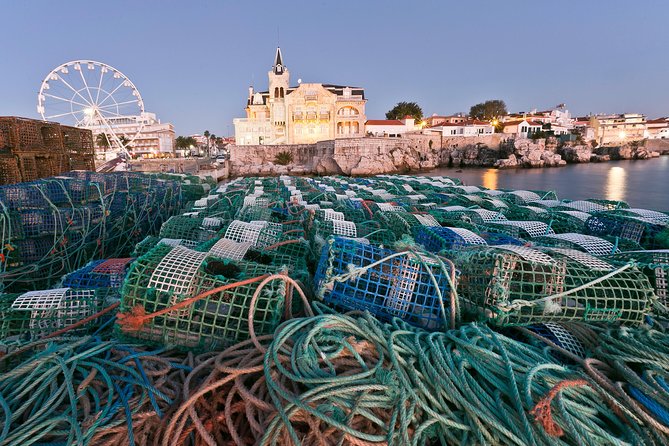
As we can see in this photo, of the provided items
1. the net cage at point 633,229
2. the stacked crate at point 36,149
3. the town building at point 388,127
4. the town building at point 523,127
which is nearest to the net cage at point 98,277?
the net cage at point 633,229

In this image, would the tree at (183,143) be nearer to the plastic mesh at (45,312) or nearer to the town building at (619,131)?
the plastic mesh at (45,312)

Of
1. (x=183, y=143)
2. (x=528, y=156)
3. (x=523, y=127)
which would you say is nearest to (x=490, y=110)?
(x=523, y=127)

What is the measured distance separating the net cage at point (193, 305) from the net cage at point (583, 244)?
2491mm

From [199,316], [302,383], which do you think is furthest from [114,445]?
[302,383]

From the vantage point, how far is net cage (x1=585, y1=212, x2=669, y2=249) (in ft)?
10.8

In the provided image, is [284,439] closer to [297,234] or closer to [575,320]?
[575,320]

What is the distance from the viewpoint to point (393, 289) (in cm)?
184

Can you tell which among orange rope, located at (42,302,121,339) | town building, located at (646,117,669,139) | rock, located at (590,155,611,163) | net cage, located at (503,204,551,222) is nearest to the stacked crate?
orange rope, located at (42,302,121,339)

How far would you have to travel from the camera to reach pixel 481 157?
40.1 meters

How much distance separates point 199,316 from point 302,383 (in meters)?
0.75

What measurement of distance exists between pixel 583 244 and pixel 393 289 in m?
2.14

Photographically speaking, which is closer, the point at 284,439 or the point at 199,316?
the point at 284,439

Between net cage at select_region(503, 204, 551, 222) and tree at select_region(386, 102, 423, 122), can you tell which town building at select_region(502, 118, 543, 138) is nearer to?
tree at select_region(386, 102, 423, 122)

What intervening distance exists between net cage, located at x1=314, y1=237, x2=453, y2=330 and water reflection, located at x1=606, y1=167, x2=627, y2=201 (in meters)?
19.0
